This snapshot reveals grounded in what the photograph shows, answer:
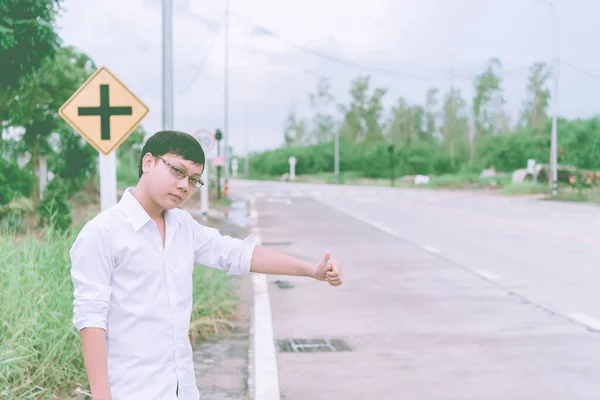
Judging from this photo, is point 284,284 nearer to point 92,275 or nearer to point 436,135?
point 92,275

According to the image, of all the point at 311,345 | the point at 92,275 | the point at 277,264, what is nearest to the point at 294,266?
the point at 277,264

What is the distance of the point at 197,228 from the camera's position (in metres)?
3.04

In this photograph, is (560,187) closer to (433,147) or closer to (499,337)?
(499,337)

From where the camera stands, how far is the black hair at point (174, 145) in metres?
2.73

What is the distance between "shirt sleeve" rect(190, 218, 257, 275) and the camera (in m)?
3.07

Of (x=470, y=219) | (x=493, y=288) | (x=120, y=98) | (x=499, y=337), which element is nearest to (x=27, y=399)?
(x=120, y=98)

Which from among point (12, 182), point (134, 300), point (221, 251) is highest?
point (221, 251)

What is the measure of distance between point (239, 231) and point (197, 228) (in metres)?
17.7

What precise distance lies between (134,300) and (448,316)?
261 inches

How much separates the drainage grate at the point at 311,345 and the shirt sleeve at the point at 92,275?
480 cm

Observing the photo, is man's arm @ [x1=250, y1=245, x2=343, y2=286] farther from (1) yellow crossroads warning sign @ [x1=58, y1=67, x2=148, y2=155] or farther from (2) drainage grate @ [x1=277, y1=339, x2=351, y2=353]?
(1) yellow crossroads warning sign @ [x1=58, y1=67, x2=148, y2=155]

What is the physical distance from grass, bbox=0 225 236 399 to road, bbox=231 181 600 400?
1.51 m

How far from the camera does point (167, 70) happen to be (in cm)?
1041

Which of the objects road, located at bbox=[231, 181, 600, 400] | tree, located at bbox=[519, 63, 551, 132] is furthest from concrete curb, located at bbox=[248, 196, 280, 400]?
tree, located at bbox=[519, 63, 551, 132]
